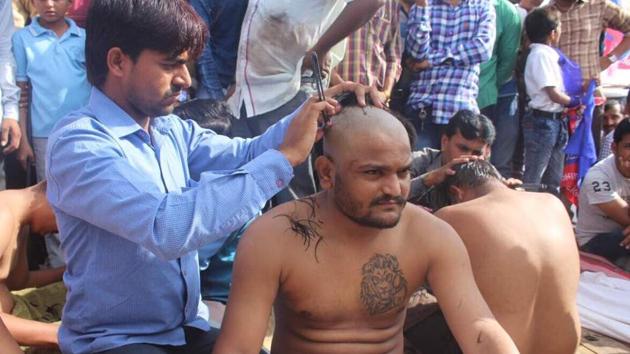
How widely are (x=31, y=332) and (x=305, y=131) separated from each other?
1.51 meters

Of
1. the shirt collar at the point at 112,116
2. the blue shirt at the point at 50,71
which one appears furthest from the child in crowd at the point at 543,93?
the shirt collar at the point at 112,116

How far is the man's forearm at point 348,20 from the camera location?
3.54m

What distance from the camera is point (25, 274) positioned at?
3.45m

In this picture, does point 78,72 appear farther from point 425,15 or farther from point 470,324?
point 470,324

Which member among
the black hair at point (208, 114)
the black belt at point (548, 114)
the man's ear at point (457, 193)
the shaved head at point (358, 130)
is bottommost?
the black belt at point (548, 114)

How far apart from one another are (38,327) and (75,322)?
937 mm

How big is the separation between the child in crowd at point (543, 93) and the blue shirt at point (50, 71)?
350 cm

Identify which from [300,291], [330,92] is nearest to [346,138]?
[330,92]

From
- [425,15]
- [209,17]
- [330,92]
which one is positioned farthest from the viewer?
[425,15]

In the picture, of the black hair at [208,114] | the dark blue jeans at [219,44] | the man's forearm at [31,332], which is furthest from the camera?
the dark blue jeans at [219,44]

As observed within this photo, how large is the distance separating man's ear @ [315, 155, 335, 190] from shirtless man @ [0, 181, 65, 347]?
136 cm

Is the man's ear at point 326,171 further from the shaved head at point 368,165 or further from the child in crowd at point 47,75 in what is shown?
the child in crowd at point 47,75

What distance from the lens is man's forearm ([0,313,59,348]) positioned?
280cm

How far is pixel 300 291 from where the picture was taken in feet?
7.43
